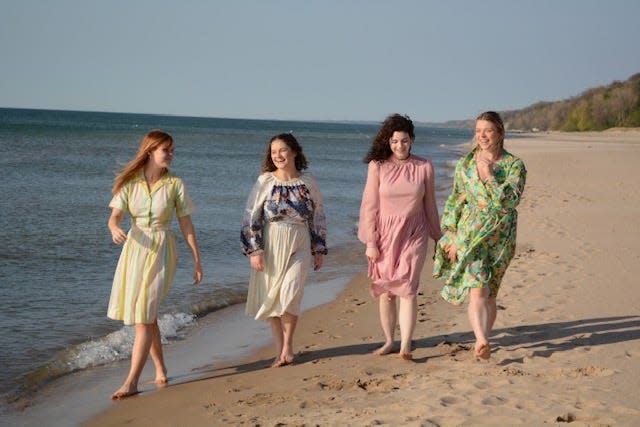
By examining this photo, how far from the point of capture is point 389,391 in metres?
4.89

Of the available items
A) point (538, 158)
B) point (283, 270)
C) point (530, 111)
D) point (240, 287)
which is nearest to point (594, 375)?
point (283, 270)

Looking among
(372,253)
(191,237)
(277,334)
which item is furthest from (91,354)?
(372,253)

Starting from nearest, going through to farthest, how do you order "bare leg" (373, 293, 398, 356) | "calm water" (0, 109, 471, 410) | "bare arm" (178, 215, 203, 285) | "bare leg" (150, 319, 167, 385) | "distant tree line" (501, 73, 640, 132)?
"bare arm" (178, 215, 203, 285) < "bare leg" (150, 319, 167, 385) < "bare leg" (373, 293, 398, 356) < "calm water" (0, 109, 471, 410) < "distant tree line" (501, 73, 640, 132)

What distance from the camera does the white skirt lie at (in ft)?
18.4

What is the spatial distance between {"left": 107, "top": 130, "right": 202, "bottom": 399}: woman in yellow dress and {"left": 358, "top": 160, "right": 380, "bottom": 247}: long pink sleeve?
1.26m

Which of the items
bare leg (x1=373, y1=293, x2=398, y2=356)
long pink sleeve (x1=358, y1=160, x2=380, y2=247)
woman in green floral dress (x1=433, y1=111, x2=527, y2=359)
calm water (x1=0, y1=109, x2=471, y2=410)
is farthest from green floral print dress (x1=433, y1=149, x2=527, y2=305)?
calm water (x1=0, y1=109, x2=471, y2=410)

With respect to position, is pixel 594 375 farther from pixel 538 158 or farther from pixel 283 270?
pixel 538 158

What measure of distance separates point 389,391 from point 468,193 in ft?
4.98

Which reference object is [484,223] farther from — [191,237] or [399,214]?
[191,237]

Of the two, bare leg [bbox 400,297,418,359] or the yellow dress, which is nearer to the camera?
the yellow dress

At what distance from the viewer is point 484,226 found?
17.9 feet

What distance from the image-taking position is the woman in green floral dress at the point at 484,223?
544 cm

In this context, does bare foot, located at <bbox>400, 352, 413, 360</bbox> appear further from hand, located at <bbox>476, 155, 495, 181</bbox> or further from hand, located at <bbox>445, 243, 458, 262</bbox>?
hand, located at <bbox>476, 155, 495, 181</bbox>

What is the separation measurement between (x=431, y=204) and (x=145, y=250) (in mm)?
2033
